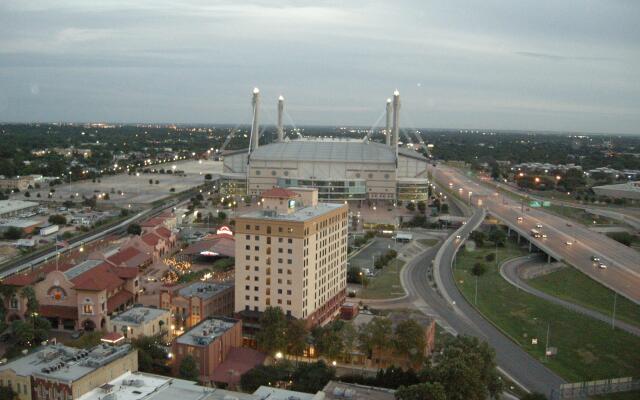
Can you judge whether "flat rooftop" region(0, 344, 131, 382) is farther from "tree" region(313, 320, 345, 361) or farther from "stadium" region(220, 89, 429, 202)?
"stadium" region(220, 89, 429, 202)

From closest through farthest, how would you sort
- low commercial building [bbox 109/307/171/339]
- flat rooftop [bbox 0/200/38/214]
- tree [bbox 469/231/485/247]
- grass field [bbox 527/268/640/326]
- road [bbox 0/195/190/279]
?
1. low commercial building [bbox 109/307/171/339]
2. grass field [bbox 527/268/640/326]
3. road [bbox 0/195/190/279]
4. tree [bbox 469/231/485/247]
5. flat rooftop [bbox 0/200/38/214]

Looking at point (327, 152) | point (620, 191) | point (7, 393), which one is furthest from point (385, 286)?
point (620, 191)

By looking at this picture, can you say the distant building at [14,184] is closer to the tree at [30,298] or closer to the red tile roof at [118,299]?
the red tile roof at [118,299]

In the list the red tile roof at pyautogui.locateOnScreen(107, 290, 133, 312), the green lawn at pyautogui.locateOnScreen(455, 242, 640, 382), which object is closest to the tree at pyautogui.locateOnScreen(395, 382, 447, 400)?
the green lawn at pyautogui.locateOnScreen(455, 242, 640, 382)

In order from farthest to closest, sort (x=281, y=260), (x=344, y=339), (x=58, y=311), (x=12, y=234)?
(x=12, y=234), (x=58, y=311), (x=281, y=260), (x=344, y=339)

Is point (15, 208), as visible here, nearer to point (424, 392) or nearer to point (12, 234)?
point (12, 234)

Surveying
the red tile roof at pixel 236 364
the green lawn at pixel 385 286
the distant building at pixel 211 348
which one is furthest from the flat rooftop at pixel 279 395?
the green lawn at pixel 385 286
